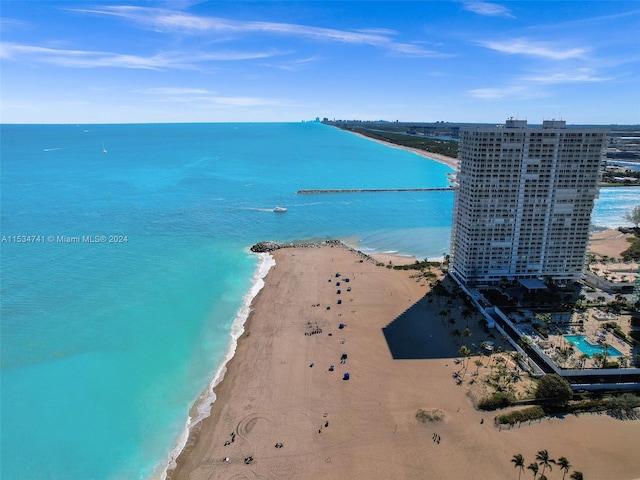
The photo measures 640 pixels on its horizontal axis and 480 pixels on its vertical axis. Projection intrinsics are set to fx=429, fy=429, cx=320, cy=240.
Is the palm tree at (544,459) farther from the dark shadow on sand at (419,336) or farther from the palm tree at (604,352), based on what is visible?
the dark shadow on sand at (419,336)

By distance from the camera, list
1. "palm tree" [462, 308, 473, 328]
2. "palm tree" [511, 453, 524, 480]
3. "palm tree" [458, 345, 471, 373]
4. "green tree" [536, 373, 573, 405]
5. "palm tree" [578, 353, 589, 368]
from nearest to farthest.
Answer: "palm tree" [511, 453, 524, 480] → "green tree" [536, 373, 573, 405] → "palm tree" [578, 353, 589, 368] → "palm tree" [458, 345, 471, 373] → "palm tree" [462, 308, 473, 328]

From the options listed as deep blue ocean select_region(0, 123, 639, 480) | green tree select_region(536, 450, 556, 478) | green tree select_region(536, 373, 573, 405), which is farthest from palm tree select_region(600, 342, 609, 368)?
deep blue ocean select_region(0, 123, 639, 480)

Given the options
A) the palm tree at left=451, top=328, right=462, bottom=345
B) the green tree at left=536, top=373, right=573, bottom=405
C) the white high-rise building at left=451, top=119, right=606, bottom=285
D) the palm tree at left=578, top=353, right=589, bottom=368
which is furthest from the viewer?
the white high-rise building at left=451, top=119, right=606, bottom=285

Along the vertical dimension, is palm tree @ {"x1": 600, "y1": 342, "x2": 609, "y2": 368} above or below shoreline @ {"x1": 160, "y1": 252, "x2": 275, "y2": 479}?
above

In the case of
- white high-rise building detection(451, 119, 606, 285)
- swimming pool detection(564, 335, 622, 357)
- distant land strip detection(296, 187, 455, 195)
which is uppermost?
white high-rise building detection(451, 119, 606, 285)

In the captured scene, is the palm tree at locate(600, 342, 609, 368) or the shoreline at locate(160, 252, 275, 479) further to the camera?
the palm tree at locate(600, 342, 609, 368)

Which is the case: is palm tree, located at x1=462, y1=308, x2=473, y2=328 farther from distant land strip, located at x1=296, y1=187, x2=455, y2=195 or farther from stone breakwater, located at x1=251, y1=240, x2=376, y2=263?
distant land strip, located at x1=296, y1=187, x2=455, y2=195

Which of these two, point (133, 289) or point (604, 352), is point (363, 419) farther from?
point (133, 289)

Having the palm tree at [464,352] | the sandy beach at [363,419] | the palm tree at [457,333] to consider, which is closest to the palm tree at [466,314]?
the sandy beach at [363,419]
